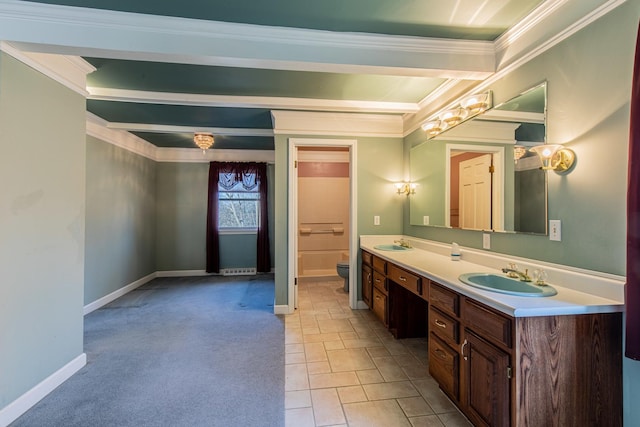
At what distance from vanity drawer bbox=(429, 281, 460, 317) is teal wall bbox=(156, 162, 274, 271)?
443 centimetres

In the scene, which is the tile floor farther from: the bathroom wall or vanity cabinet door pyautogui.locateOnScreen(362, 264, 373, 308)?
the bathroom wall

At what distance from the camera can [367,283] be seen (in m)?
3.47

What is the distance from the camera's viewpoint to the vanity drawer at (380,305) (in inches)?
118

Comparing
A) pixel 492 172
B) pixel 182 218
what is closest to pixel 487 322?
pixel 492 172

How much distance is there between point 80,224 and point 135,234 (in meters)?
2.62

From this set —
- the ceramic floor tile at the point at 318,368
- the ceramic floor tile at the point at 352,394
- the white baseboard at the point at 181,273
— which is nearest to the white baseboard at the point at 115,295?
the white baseboard at the point at 181,273

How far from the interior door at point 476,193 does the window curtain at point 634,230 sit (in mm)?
990

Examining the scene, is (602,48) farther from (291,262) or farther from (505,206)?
(291,262)

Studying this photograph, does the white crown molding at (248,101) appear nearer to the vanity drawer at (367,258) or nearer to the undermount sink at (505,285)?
the vanity drawer at (367,258)

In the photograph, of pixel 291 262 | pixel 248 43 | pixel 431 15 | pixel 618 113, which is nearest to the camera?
pixel 618 113

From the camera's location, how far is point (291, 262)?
3545 mm

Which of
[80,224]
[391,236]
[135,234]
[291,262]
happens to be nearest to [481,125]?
[391,236]

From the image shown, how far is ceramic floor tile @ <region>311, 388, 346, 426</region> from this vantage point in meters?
1.73

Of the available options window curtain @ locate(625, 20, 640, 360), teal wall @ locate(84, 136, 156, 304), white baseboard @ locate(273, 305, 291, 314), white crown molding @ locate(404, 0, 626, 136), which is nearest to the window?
teal wall @ locate(84, 136, 156, 304)
